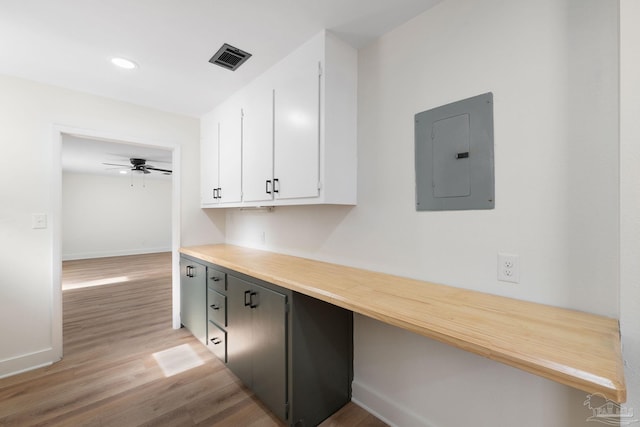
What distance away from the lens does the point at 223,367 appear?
226 cm

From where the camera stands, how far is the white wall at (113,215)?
7.10 m

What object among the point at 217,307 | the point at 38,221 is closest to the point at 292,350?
the point at 217,307

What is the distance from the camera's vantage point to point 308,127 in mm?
1700

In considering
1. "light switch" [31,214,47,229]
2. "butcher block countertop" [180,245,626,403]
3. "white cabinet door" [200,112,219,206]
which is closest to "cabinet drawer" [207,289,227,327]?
"butcher block countertop" [180,245,626,403]

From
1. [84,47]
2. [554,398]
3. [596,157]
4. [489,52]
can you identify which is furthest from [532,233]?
[84,47]

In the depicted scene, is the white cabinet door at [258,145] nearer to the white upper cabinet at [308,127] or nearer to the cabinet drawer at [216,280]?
the white upper cabinet at [308,127]

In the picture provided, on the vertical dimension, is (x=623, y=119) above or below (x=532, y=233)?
above

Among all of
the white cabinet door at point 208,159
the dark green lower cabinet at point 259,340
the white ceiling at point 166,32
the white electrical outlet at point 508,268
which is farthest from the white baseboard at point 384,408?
the white ceiling at point 166,32

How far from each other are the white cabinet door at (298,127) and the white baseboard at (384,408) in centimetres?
134

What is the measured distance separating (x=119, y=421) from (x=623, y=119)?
2.82 m

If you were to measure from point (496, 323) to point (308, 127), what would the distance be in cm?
138

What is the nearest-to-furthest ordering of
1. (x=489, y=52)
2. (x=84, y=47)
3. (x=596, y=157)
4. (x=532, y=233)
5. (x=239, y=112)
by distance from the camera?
(x=596, y=157) < (x=532, y=233) < (x=489, y=52) < (x=84, y=47) < (x=239, y=112)

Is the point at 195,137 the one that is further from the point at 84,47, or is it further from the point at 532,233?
the point at 532,233

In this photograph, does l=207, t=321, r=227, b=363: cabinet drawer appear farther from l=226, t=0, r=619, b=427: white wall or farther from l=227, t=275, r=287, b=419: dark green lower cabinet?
l=226, t=0, r=619, b=427: white wall
